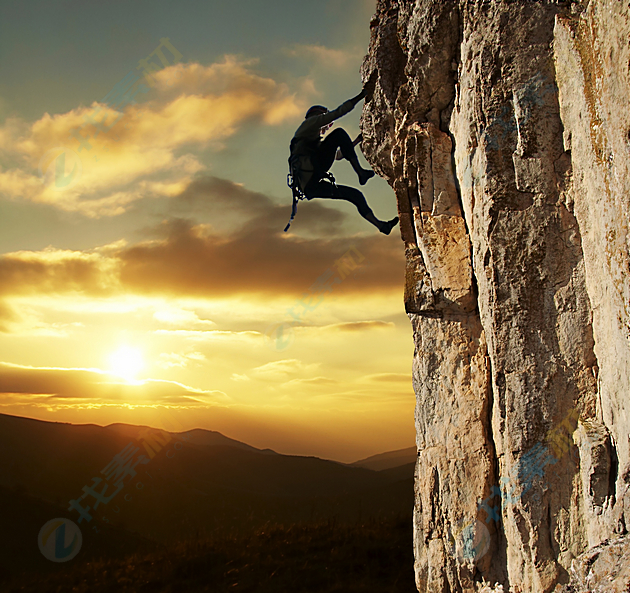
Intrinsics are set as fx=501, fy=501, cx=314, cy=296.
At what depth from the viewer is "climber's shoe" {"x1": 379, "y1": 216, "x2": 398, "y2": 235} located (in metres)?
6.98

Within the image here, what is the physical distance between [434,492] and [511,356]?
1733 mm

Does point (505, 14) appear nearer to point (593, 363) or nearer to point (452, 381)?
point (593, 363)

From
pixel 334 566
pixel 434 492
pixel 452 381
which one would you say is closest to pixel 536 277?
pixel 452 381

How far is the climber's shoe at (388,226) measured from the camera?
6975 mm

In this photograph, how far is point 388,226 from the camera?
6.99 meters

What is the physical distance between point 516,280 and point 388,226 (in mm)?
3157
